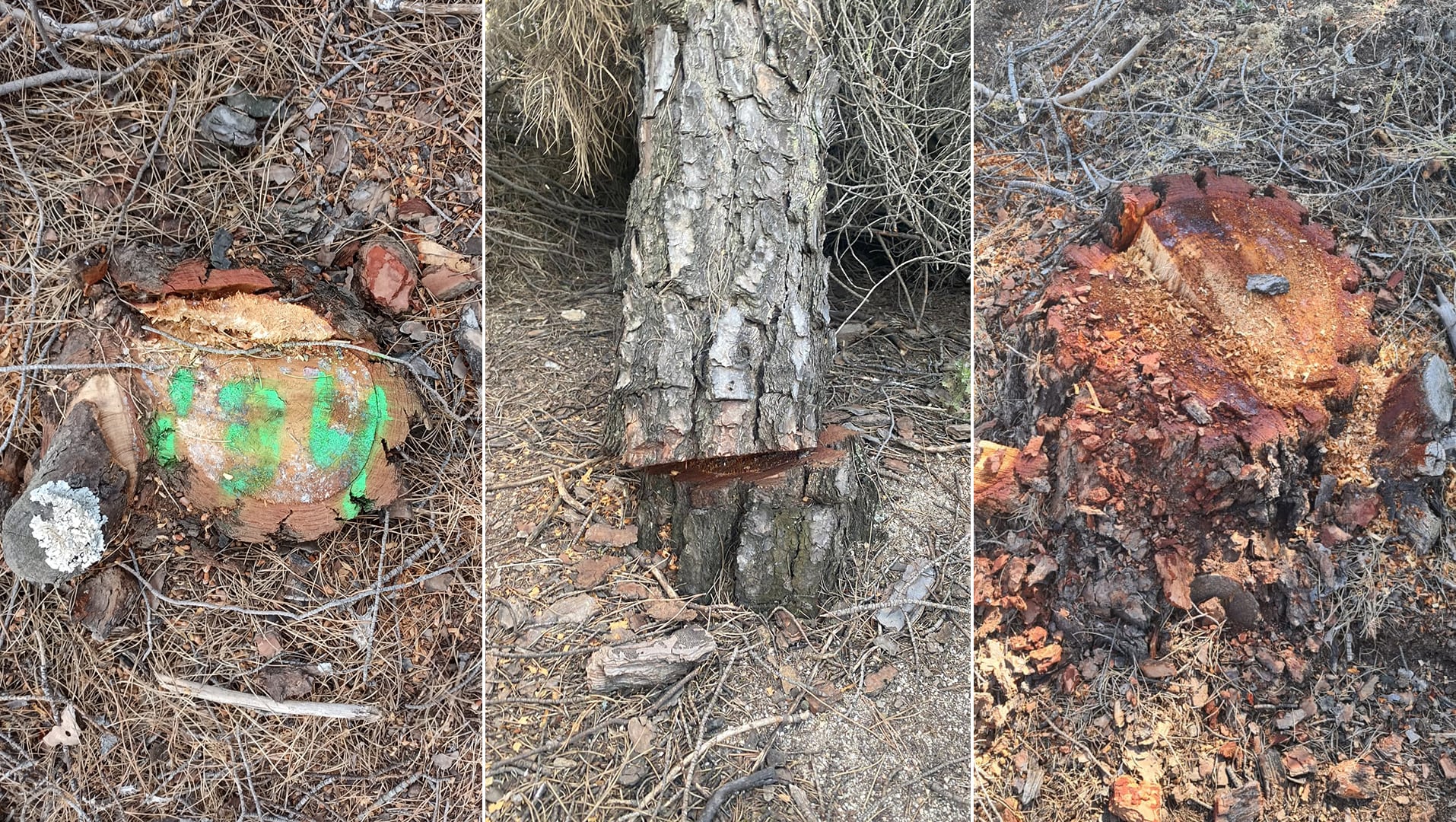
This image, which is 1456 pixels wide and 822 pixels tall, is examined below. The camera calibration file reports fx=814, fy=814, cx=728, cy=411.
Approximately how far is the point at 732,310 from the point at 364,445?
A: 3.29 feet

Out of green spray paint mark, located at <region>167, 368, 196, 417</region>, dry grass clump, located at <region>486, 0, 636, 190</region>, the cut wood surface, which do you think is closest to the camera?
the cut wood surface

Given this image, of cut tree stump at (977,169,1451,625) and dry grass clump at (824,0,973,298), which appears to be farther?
dry grass clump at (824,0,973,298)

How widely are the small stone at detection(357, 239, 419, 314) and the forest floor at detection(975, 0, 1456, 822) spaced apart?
1542 mm

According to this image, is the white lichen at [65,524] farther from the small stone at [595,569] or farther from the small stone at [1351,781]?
the small stone at [1351,781]

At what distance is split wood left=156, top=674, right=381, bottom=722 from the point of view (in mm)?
2234

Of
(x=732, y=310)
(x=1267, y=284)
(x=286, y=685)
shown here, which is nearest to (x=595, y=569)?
(x=732, y=310)

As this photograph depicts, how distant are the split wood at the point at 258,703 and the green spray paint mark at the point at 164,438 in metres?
0.64

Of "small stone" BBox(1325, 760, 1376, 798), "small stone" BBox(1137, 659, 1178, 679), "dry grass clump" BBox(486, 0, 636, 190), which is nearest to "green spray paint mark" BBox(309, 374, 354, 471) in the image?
"dry grass clump" BBox(486, 0, 636, 190)

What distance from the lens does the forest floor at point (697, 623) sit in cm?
187

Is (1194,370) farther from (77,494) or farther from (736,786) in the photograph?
(77,494)

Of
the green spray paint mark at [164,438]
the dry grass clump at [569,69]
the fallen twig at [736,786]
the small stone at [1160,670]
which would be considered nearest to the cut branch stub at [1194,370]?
the small stone at [1160,670]

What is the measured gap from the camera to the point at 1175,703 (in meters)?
1.97

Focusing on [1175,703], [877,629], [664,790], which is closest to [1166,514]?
[1175,703]

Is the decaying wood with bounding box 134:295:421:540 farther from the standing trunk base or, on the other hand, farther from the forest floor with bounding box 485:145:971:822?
the standing trunk base
